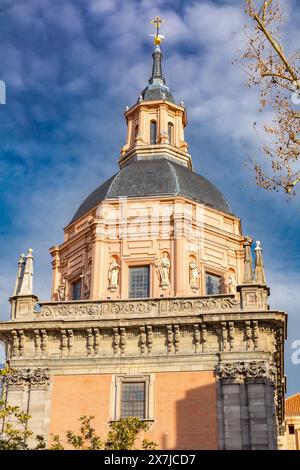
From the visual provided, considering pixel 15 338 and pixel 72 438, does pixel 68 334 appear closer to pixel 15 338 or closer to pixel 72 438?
pixel 15 338

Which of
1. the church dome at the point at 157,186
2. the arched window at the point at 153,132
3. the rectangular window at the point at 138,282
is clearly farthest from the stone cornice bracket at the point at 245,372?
the arched window at the point at 153,132

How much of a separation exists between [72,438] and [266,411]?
7.13m

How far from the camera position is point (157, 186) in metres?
35.9

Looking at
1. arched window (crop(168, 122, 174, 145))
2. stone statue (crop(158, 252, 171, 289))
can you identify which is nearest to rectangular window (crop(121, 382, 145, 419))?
stone statue (crop(158, 252, 171, 289))

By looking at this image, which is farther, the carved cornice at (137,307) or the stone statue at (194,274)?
the stone statue at (194,274)

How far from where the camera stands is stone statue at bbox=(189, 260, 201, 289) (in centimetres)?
3316

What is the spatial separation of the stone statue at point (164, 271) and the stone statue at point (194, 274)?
1.03 m

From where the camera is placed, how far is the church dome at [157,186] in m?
35.8

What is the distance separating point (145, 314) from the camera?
2961 centimetres

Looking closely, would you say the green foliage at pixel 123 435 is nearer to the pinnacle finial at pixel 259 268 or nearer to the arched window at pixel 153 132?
the pinnacle finial at pixel 259 268

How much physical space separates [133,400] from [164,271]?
22.0ft

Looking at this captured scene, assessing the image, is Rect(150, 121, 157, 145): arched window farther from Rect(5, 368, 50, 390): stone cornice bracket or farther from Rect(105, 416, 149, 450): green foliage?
Rect(105, 416, 149, 450): green foliage

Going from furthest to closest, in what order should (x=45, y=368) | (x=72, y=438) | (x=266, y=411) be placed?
(x=45, y=368)
(x=266, y=411)
(x=72, y=438)
